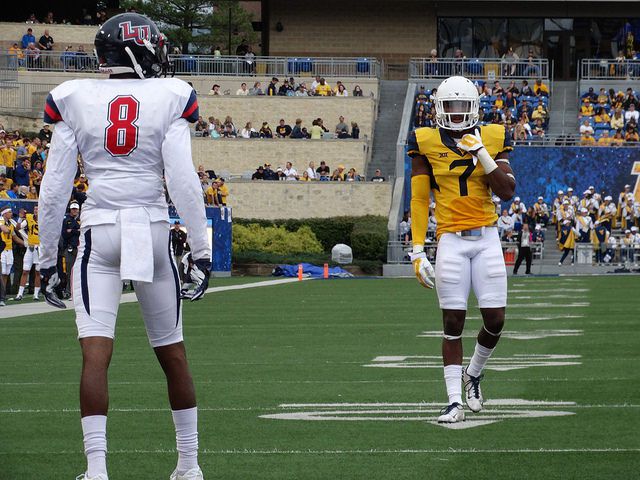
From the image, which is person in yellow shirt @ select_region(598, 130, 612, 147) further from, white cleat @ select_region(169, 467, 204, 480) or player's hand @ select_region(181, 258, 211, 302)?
white cleat @ select_region(169, 467, 204, 480)

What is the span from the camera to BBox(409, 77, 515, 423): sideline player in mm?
8641

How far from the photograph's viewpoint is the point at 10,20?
178 ft

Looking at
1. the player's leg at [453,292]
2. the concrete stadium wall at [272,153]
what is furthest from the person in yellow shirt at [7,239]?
the concrete stadium wall at [272,153]

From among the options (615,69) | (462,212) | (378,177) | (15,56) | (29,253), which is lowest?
(29,253)

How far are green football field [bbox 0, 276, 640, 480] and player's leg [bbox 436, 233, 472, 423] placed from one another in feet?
1.32

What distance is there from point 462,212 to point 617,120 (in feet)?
117

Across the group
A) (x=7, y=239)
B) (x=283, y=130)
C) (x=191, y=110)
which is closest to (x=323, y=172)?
(x=283, y=130)

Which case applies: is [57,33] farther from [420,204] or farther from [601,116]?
[420,204]

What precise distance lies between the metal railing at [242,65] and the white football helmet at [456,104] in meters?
37.3

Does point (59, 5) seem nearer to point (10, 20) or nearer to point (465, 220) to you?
point (10, 20)

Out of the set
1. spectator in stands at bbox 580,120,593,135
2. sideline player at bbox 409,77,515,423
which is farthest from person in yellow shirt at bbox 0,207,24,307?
spectator in stands at bbox 580,120,593,135

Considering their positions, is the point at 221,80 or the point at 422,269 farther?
the point at 221,80

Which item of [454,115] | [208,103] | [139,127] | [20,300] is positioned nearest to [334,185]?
[208,103]

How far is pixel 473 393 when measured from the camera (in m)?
8.84
